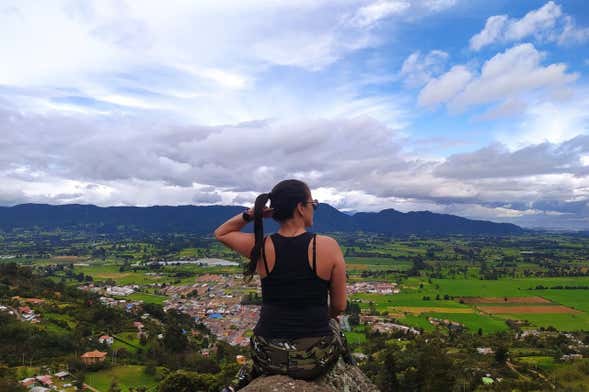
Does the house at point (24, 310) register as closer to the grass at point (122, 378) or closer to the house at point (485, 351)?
the grass at point (122, 378)

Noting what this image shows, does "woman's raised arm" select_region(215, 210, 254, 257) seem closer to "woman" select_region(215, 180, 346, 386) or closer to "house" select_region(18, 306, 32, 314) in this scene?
"woman" select_region(215, 180, 346, 386)

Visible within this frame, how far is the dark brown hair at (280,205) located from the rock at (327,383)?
2.69 feet

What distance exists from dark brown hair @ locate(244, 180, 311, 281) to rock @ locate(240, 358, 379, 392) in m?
0.82

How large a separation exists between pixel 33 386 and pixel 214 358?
1418 cm

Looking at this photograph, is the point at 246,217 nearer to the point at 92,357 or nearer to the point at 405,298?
the point at 92,357

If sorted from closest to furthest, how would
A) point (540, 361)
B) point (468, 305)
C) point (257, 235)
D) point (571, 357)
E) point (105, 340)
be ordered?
point (257, 235), point (540, 361), point (571, 357), point (105, 340), point (468, 305)

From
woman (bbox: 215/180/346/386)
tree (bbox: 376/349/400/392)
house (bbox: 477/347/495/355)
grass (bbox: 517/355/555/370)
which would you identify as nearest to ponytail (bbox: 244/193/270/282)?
woman (bbox: 215/180/346/386)

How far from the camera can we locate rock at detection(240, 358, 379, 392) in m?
2.82

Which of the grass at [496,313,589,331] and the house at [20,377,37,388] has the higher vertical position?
the house at [20,377,37,388]

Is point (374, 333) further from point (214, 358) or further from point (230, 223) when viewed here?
point (230, 223)

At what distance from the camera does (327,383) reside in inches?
120

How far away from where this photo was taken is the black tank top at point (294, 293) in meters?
2.91

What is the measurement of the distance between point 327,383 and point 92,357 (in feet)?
129

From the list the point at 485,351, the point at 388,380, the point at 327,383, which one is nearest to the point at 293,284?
the point at 327,383
